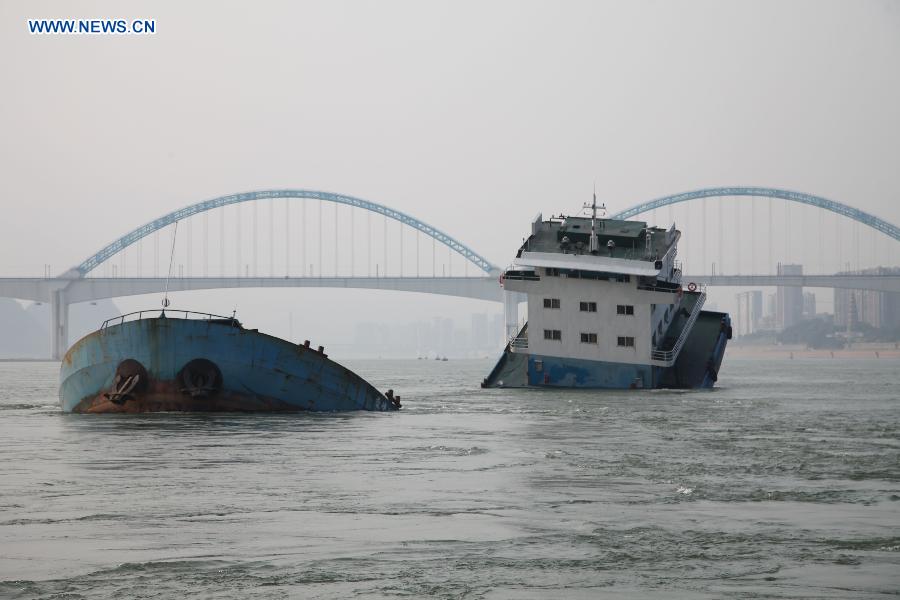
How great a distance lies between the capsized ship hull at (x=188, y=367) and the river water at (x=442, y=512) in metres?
2.89

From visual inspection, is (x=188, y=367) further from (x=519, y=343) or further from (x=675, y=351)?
(x=675, y=351)

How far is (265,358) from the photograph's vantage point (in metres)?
37.6

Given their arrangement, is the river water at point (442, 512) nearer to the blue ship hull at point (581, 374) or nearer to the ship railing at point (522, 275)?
the blue ship hull at point (581, 374)

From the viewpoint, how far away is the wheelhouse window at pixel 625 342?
61.1 metres

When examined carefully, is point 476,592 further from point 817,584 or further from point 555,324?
point 555,324

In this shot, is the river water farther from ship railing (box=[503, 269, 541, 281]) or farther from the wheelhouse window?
ship railing (box=[503, 269, 541, 281])

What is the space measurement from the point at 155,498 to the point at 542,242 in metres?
46.9

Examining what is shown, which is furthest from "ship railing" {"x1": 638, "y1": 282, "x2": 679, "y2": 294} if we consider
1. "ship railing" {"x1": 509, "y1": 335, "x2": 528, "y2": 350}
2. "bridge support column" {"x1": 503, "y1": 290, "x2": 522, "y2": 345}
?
"bridge support column" {"x1": 503, "y1": 290, "x2": 522, "y2": 345}

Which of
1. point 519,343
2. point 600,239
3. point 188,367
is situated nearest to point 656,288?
point 600,239

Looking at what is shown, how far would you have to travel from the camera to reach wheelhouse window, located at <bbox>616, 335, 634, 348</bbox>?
61.1 m

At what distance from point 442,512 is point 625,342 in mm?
44665

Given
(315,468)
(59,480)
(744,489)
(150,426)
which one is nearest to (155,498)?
(59,480)

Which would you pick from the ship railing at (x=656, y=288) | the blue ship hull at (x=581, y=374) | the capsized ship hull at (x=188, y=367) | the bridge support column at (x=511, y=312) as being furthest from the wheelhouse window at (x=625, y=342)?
the bridge support column at (x=511, y=312)

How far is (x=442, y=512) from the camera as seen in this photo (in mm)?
17438
